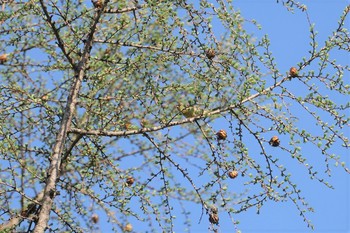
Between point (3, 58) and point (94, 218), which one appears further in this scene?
point (3, 58)

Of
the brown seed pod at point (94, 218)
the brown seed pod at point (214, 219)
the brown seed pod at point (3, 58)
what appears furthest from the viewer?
the brown seed pod at point (3, 58)

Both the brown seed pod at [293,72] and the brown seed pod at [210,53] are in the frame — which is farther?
the brown seed pod at [210,53]

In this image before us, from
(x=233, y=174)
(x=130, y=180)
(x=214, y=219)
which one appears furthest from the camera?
(x=130, y=180)

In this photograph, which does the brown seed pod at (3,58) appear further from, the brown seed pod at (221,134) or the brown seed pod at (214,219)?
the brown seed pod at (214,219)

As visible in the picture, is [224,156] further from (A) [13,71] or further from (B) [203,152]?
(A) [13,71]

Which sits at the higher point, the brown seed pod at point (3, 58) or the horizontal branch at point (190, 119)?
the brown seed pod at point (3, 58)

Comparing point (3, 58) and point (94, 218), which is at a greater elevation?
point (3, 58)

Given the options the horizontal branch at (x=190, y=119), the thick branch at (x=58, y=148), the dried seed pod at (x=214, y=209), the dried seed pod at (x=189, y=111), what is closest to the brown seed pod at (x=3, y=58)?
the thick branch at (x=58, y=148)

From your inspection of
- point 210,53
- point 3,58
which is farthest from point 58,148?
point 3,58

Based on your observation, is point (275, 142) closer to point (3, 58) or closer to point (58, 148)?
point (58, 148)

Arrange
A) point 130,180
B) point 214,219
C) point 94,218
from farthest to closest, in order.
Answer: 1. point 94,218
2. point 130,180
3. point 214,219

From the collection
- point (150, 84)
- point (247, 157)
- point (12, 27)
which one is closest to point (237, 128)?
point (247, 157)

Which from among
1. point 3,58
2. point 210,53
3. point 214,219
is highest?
point 3,58

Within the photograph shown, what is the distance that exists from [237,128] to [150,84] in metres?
0.61
